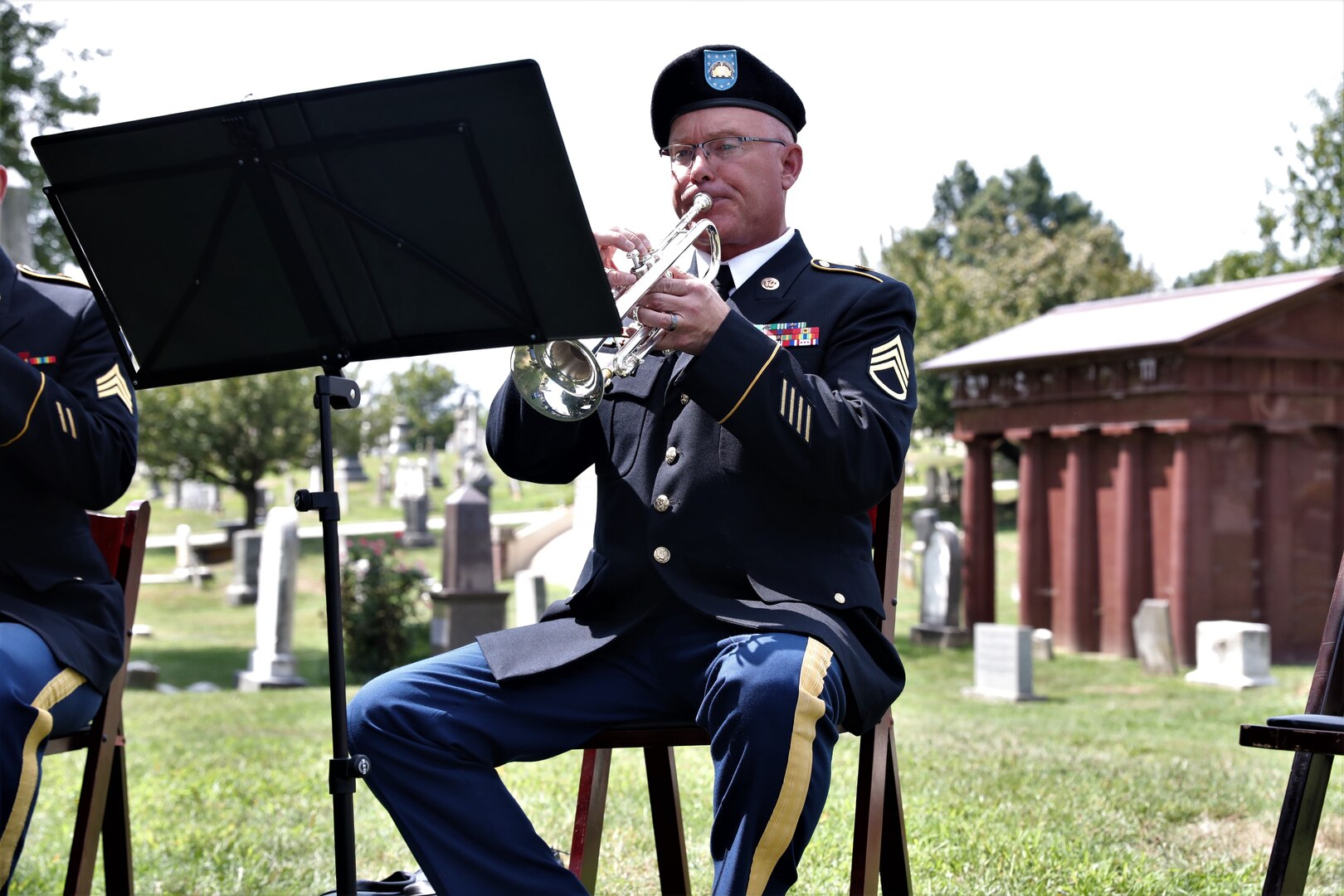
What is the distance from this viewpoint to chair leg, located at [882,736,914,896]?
345 centimetres

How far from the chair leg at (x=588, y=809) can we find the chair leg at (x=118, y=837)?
129 centimetres

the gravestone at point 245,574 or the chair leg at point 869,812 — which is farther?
the gravestone at point 245,574

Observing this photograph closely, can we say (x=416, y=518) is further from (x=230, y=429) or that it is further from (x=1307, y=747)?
(x=1307, y=747)

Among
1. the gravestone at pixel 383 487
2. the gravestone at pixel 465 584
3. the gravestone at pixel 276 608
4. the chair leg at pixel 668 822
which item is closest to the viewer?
the chair leg at pixel 668 822

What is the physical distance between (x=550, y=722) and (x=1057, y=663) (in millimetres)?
14475

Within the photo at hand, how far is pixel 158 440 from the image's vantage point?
127 feet

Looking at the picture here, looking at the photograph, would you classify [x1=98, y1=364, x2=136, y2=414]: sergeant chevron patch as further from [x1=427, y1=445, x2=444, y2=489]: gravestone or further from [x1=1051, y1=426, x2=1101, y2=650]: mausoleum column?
[x1=427, y1=445, x2=444, y2=489]: gravestone

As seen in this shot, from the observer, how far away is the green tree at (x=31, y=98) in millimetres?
24125

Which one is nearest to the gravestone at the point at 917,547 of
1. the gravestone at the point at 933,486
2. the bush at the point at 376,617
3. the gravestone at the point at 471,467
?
the bush at the point at 376,617

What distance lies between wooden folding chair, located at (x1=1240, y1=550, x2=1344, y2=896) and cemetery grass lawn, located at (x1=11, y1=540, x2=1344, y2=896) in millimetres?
1226

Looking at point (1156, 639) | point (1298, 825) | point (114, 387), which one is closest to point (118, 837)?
point (114, 387)

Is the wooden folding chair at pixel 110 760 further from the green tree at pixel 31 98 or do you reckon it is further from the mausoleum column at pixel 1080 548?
the green tree at pixel 31 98

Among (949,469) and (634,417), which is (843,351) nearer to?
(634,417)

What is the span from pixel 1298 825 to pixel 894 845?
0.92 m
